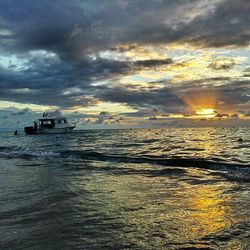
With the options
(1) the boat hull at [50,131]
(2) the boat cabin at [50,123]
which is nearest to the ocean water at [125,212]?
(1) the boat hull at [50,131]

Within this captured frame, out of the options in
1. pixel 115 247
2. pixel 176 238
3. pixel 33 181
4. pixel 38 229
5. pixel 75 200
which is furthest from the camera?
pixel 33 181

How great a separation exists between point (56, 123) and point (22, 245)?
3810 inches

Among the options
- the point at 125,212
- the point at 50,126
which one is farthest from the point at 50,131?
the point at 125,212

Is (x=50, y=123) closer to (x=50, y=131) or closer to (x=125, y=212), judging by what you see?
(x=50, y=131)

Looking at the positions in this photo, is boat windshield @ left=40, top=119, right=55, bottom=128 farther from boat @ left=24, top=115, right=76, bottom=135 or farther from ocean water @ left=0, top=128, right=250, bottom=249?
ocean water @ left=0, top=128, right=250, bottom=249

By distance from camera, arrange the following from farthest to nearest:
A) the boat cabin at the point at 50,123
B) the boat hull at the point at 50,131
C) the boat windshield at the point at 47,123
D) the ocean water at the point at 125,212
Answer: the boat cabin at the point at 50,123 → the boat windshield at the point at 47,123 → the boat hull at the point at 50,131 → the ocean water at the point at 125,212

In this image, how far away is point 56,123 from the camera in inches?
3967

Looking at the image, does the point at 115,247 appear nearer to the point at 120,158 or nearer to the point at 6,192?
the point at 6,192

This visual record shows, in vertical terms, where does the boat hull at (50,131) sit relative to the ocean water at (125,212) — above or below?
above

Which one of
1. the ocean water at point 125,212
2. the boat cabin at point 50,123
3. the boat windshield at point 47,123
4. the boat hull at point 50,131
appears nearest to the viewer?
the ocean water at point 125,212

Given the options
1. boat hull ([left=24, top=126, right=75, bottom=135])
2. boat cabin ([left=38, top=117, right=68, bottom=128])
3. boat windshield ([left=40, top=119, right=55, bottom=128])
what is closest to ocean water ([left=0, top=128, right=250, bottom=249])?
boat hull ([left=24, top=126, right=75, bottom=135])

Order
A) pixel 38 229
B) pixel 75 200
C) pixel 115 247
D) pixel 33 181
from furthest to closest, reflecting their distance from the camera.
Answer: pixel 33 181, pixel 75 200, pixel 38 229, pixel 115 247

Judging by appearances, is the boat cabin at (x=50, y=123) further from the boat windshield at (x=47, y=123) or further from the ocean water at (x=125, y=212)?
the ocean water at (x=125, y=212)

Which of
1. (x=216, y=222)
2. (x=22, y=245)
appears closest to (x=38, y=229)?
(x=22, y=245)
